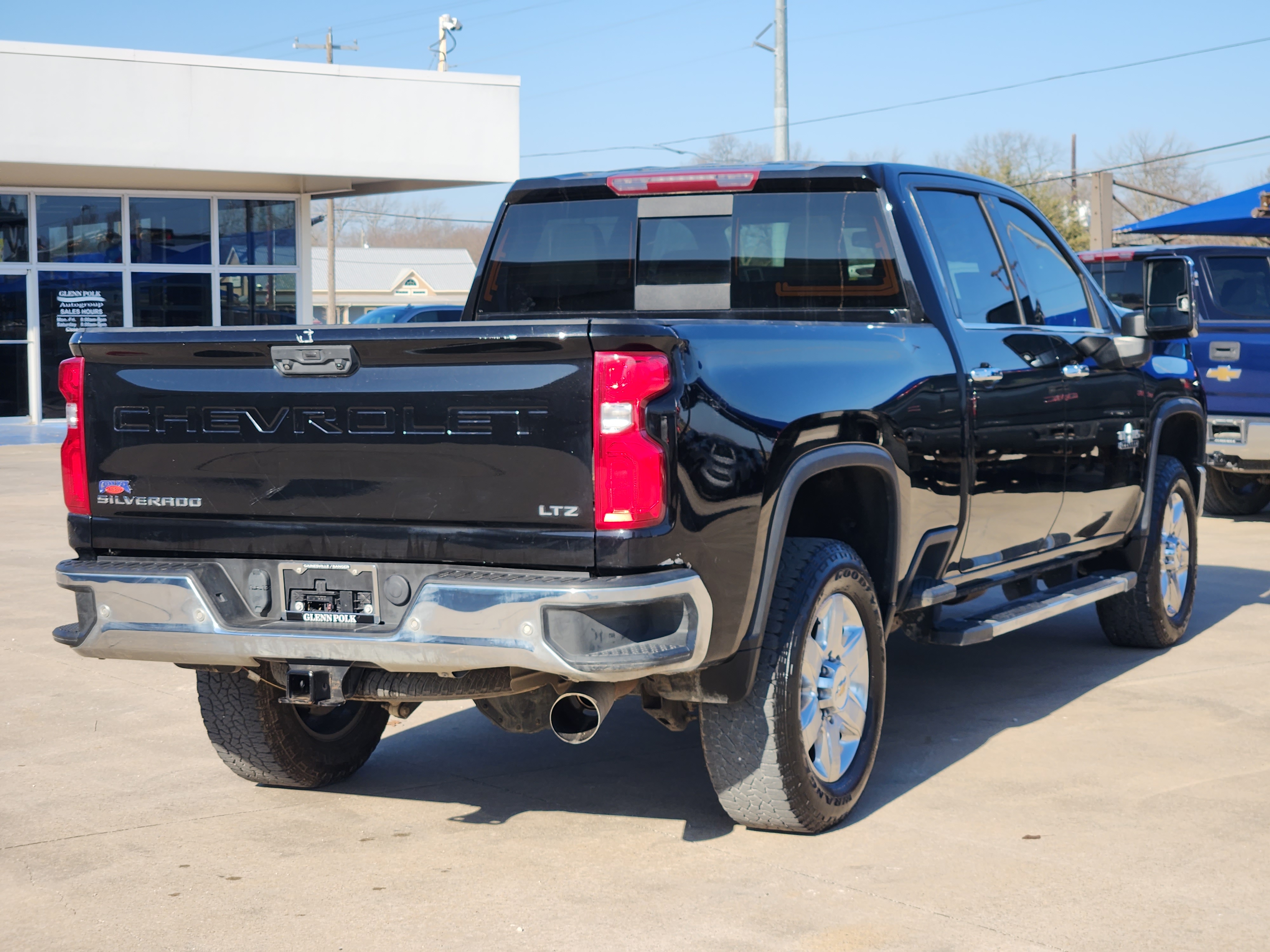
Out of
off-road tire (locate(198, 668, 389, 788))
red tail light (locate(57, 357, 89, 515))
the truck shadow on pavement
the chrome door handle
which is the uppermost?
the chrome door handle

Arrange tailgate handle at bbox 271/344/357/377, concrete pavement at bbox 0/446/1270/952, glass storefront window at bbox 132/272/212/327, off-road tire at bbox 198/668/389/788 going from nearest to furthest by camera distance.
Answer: concrete pavement at bbox 0/446/1270/952 < tailgate handle at bbox 271/344/357/377 < off-road tire at bbox 198/668/389/788 < glass storefront window at bbox 132/272/212/327

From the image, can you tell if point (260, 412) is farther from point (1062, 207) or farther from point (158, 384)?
point (1062, 207)

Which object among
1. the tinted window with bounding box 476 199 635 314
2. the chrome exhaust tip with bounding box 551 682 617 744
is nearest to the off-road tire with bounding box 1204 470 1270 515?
the tinted window with bounding box 476 199 635 314

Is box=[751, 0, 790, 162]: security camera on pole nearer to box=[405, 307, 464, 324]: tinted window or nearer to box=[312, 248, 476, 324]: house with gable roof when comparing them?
box=[405, 307, 464, 324]: tinted window

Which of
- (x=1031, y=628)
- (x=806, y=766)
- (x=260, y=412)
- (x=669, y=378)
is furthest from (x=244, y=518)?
(x=1031, y=628)

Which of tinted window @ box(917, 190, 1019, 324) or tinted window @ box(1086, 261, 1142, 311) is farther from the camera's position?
tinted window @ box(1086, 261, 1142, 311)

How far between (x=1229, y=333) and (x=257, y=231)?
1636cm

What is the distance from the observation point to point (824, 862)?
4.34 m

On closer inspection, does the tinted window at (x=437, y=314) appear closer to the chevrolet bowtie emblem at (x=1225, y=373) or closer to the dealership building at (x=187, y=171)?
the dealership building at (x=187, y=171)

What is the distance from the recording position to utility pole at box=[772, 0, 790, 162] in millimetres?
22266

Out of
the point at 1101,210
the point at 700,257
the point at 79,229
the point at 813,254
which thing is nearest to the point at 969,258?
the point at 813,254

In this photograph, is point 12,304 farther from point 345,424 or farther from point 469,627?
point 469,627

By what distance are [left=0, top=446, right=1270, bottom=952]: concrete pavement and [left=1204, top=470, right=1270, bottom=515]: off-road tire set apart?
257 inches

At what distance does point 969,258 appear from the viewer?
5762 millimetres
